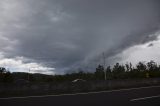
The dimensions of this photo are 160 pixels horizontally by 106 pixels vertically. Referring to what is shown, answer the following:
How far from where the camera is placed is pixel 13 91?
21.6 m

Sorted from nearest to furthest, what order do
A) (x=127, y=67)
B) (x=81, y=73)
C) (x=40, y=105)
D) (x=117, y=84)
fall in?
(x=40, y=105) < (x=117, y=84) < (x=81, y=73) < (x=127, y=67)

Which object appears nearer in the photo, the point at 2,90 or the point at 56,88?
the point at 2,90

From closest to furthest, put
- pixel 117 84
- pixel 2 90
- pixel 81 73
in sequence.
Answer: pixel 2 90, pixel 117 84, pixel 81 73

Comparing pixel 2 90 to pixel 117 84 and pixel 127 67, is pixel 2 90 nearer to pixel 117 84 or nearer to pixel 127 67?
pixel 117 84

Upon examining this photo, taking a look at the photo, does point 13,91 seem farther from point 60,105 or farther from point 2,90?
point 60,105

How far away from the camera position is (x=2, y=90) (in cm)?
2139

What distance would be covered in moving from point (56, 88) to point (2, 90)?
507 centimetres

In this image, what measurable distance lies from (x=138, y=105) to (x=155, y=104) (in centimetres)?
94

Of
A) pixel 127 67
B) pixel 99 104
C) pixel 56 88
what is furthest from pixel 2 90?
pixel 127 67

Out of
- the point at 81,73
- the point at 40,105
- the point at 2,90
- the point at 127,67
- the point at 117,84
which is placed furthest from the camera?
the point at 127,67

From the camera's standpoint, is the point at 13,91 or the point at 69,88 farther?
the point at 69,88

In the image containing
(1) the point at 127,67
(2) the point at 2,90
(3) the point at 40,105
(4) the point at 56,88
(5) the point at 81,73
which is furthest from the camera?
(1) the point at 127,67

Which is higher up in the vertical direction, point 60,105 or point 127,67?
point 127,67

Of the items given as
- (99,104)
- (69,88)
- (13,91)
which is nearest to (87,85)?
(69,88)
